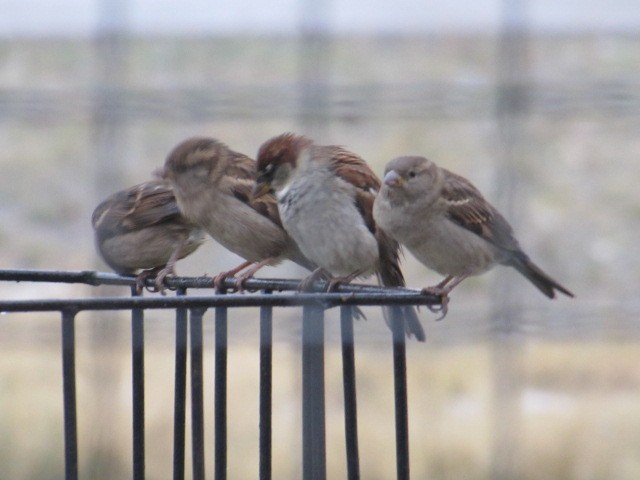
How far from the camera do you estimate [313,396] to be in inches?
80.6

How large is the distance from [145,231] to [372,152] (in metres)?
2.07

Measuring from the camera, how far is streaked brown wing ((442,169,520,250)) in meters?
3.75

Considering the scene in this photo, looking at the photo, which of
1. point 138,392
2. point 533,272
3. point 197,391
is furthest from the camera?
point 533,272

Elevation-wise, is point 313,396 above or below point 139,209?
below

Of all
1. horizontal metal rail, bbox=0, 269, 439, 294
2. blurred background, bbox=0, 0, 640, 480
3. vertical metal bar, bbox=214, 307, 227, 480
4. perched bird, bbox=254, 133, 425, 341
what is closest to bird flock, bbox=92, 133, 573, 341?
perched bird, bbox=254, 133, 425, 341

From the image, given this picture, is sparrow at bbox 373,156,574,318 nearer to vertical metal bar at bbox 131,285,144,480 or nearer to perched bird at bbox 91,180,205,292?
perched bird at bbox 91,180,205,292

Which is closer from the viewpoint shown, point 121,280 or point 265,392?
point 265,392

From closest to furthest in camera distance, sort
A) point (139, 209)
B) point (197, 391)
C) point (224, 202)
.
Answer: point (197, 391) → point (224, 202) → point (139, 209)

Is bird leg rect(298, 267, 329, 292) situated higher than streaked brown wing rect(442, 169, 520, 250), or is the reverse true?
streaked brown wing rect(442, 169, 520, 250)

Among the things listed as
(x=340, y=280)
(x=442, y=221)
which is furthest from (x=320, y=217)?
(x=442, y=221)

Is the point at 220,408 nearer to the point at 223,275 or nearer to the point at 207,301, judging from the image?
the point at 207,301

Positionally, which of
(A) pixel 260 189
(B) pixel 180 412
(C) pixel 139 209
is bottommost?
(B) pixel 180 412

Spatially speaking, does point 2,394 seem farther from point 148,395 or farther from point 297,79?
point 297,79

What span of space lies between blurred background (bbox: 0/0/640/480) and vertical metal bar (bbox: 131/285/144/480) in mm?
3021
